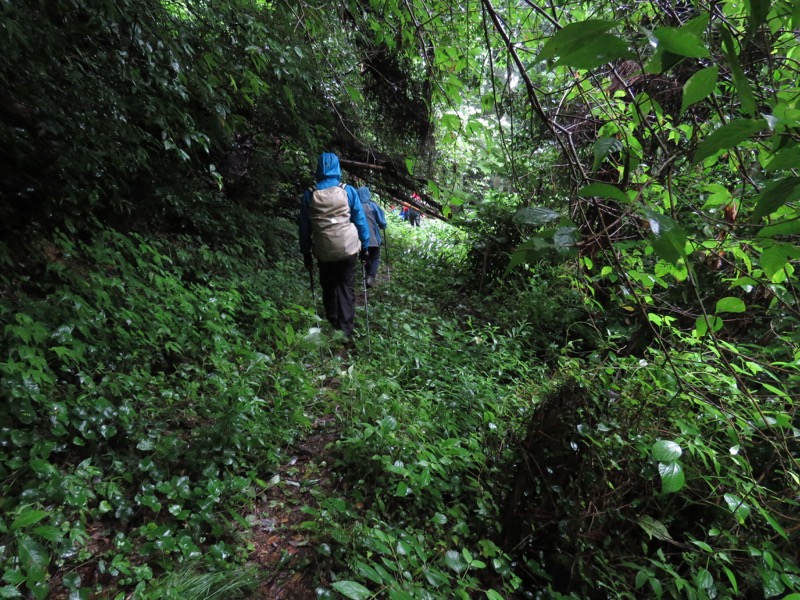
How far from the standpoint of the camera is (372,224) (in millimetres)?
4957

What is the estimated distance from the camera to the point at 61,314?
9.53 feet

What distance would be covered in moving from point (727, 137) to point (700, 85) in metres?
0.09

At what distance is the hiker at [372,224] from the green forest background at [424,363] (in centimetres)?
95

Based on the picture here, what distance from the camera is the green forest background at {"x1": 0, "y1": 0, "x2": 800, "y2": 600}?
1212mm

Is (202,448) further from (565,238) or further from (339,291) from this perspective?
(565,238)

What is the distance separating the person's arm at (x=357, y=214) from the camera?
4.52m

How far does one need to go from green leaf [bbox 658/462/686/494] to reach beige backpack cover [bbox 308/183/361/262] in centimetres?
342

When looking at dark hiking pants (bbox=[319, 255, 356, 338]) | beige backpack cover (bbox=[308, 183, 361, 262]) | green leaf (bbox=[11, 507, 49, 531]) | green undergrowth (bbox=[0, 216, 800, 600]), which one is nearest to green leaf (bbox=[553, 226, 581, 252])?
green undergrowth (bbox=[0, 216, 800, 600])

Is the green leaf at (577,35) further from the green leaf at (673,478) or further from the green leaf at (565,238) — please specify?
A: the green leaf at (673,478)

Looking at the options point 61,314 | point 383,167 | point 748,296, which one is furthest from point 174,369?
point 748,296

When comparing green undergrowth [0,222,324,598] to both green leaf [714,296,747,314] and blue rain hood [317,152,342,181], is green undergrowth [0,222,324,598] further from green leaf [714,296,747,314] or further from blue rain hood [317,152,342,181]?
green leaf [714,296,747,314]

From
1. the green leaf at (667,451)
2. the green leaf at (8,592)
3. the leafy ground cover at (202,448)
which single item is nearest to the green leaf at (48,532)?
the leafy ground cover at (202,448)

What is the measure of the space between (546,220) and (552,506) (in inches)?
81.6

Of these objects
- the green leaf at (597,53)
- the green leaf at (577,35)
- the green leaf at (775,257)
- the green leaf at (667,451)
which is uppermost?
the green leaf at (577,35)
